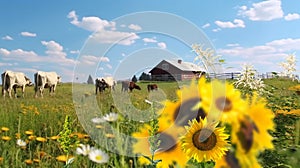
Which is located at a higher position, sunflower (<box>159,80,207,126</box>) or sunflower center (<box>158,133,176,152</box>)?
sunflower (<box>159,80,207,126</box>)

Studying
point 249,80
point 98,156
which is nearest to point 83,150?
point 98,156

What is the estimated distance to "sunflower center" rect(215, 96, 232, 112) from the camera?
59 cm

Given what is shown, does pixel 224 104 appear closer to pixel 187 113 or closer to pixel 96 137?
pixel 187 113

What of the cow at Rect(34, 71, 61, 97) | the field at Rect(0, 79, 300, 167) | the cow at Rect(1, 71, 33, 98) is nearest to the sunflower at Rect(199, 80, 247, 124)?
the field at Rect(0, 79, 300, 167)

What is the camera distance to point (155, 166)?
103cm

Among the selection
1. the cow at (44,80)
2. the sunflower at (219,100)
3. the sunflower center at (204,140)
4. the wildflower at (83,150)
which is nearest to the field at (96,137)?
the wildflower at (83,150)

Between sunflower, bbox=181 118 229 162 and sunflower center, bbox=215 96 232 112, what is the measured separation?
11 cm

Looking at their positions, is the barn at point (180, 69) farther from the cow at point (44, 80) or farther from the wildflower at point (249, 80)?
the cow at point (44, 80)

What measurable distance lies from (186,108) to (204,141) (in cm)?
16

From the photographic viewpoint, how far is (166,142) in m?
0.88

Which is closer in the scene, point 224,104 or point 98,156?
point 224,104

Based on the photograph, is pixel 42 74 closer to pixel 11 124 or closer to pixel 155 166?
pixel 11 124

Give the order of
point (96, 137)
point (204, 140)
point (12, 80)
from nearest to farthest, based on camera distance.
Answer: point (204, 140) < point (96, 137) < point (12, 80)

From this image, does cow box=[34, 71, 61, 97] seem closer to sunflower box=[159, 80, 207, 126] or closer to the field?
the field
